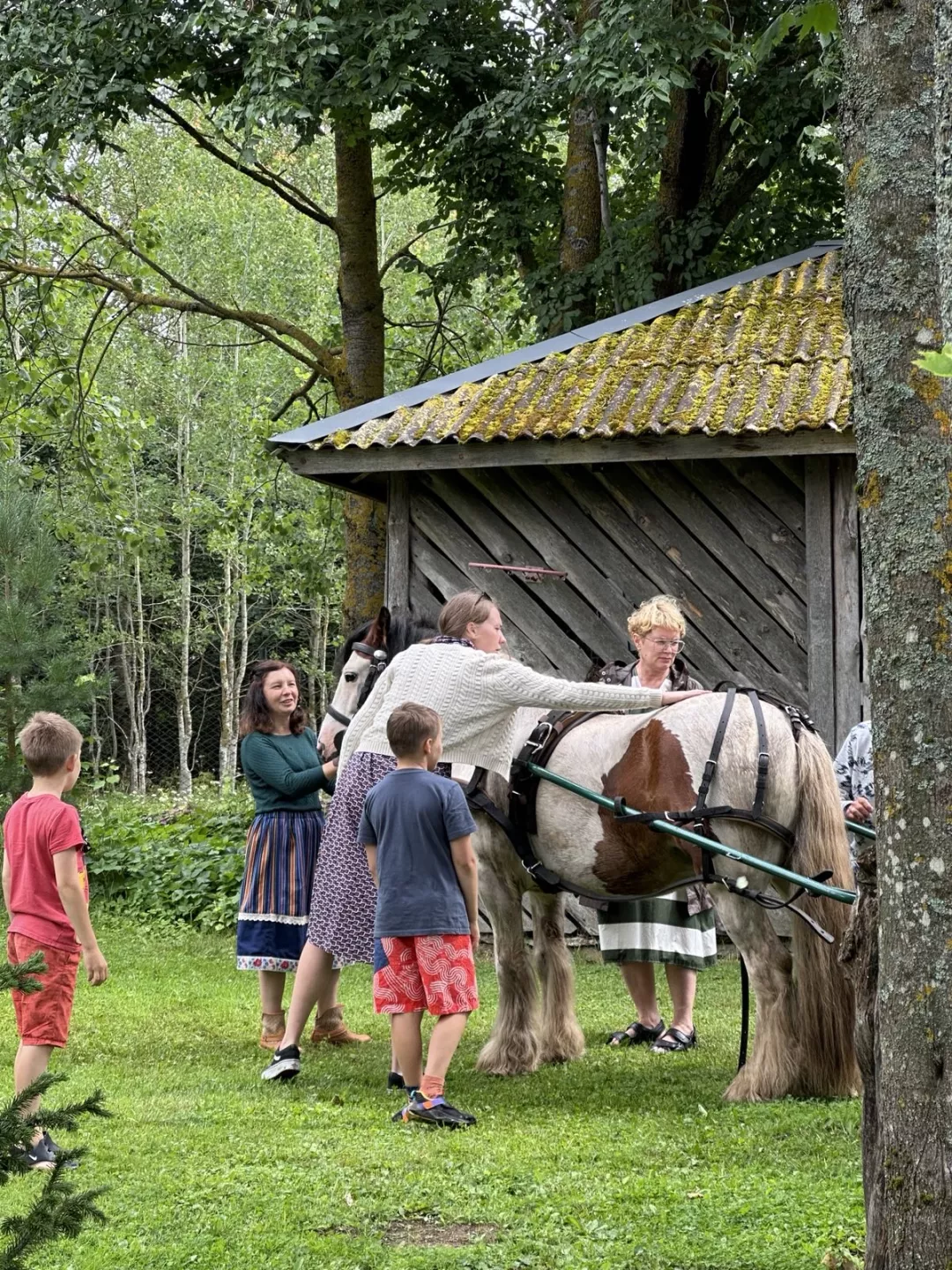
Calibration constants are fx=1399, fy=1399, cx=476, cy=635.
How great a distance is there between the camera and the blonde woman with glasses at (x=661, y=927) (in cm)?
636

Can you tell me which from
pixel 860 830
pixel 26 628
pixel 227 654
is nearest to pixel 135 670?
pixel 227 654

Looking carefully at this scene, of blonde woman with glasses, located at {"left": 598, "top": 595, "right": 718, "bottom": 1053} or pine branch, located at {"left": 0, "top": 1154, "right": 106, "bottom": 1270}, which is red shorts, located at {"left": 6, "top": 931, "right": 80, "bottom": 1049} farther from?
blonde woman with glasses, located at {"left": 598, "top": 595, "right": 718, "bottom": 1053}

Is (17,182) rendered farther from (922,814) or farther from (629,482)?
(922,814)

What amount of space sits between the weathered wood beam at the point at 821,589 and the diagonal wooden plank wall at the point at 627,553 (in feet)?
0.35

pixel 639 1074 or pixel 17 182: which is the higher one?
pixel 17 182

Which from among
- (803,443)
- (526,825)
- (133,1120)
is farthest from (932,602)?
(803,443)

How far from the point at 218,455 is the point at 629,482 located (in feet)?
72.4

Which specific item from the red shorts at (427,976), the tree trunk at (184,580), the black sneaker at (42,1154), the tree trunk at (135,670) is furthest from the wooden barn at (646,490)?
the tree trunk at (135,670)

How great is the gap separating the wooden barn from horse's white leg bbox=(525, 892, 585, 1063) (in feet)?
8.36

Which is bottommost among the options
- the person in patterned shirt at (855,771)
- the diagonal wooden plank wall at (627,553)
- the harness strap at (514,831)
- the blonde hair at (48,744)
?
the harness strap at (514,831)

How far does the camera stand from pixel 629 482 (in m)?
9.34

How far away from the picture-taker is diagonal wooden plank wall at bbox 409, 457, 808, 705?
355 inches

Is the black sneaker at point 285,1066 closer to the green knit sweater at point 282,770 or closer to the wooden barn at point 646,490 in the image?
the green knit sweater at point 282,770

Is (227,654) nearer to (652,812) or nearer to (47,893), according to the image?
(652,812)
